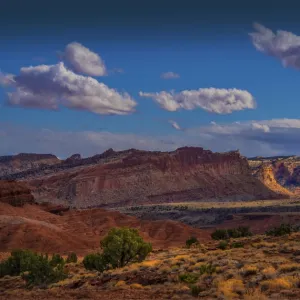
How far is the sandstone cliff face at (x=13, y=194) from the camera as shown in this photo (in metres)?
87.2

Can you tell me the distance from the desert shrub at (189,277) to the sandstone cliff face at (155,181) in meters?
133

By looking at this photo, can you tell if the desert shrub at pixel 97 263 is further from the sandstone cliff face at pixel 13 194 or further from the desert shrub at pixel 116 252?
the sandstone cliff face at pixel 13 194

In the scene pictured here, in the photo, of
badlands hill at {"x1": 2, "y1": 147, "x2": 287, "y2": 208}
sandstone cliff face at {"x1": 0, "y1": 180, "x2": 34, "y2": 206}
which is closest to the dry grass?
sandstone cliff face at {"x1": 0, "y1": 180, "x2": 34, "y2": 206}

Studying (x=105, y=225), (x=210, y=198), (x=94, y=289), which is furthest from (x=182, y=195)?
(x=94, y=289)

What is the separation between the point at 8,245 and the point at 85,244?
10848 mm

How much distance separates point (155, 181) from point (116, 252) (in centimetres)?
14353

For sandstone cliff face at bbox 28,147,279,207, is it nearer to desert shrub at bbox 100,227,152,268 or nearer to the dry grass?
desert shrub at bbox 100,227,152,268

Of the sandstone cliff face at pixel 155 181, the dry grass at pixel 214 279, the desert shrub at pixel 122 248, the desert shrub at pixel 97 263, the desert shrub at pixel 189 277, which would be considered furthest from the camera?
the sandstone cliff face at pixel 155 181

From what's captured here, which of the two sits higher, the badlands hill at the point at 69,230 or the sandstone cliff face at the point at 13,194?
the sandstone cliff face at the point at 13,194

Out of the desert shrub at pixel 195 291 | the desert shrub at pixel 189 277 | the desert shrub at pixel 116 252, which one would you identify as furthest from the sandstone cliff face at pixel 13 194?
the desert shrub at pixel 195 291

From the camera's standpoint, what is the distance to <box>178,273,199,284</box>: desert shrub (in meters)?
18.3

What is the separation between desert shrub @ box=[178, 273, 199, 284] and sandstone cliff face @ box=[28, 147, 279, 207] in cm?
13258

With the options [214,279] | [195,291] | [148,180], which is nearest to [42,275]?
[214,279]

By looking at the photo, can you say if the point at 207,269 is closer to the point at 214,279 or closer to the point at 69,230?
the point at 214,279
